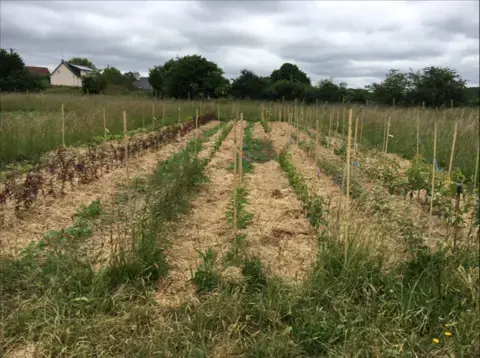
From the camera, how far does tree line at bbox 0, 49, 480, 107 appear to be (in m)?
23.5

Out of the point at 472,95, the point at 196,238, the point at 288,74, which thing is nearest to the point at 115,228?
the point at 196,238

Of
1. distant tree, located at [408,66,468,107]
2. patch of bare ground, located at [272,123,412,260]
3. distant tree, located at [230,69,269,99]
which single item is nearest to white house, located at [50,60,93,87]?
distant tree, located at [230,69,269,99]

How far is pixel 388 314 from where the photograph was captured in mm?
2395

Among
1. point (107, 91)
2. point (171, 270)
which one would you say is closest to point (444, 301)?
point (171, 270)

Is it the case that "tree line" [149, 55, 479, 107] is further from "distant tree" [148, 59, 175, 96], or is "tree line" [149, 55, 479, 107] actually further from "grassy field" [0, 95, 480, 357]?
"grassy field" [0, 95, 480, 357]

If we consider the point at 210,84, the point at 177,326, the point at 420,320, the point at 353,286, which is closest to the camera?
the point at 177,326

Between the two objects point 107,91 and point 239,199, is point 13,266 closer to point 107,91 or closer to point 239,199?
point 239,199

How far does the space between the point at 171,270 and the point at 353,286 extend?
55.3 inches

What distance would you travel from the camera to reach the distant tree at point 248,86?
107 ft

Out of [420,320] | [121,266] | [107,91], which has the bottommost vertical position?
[420,320]

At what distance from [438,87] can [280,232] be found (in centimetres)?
2389

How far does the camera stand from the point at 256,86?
32469 mm

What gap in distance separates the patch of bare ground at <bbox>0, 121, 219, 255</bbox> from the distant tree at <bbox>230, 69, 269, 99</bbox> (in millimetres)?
27438

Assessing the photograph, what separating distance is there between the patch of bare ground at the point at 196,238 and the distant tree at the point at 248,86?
27.6 metres
